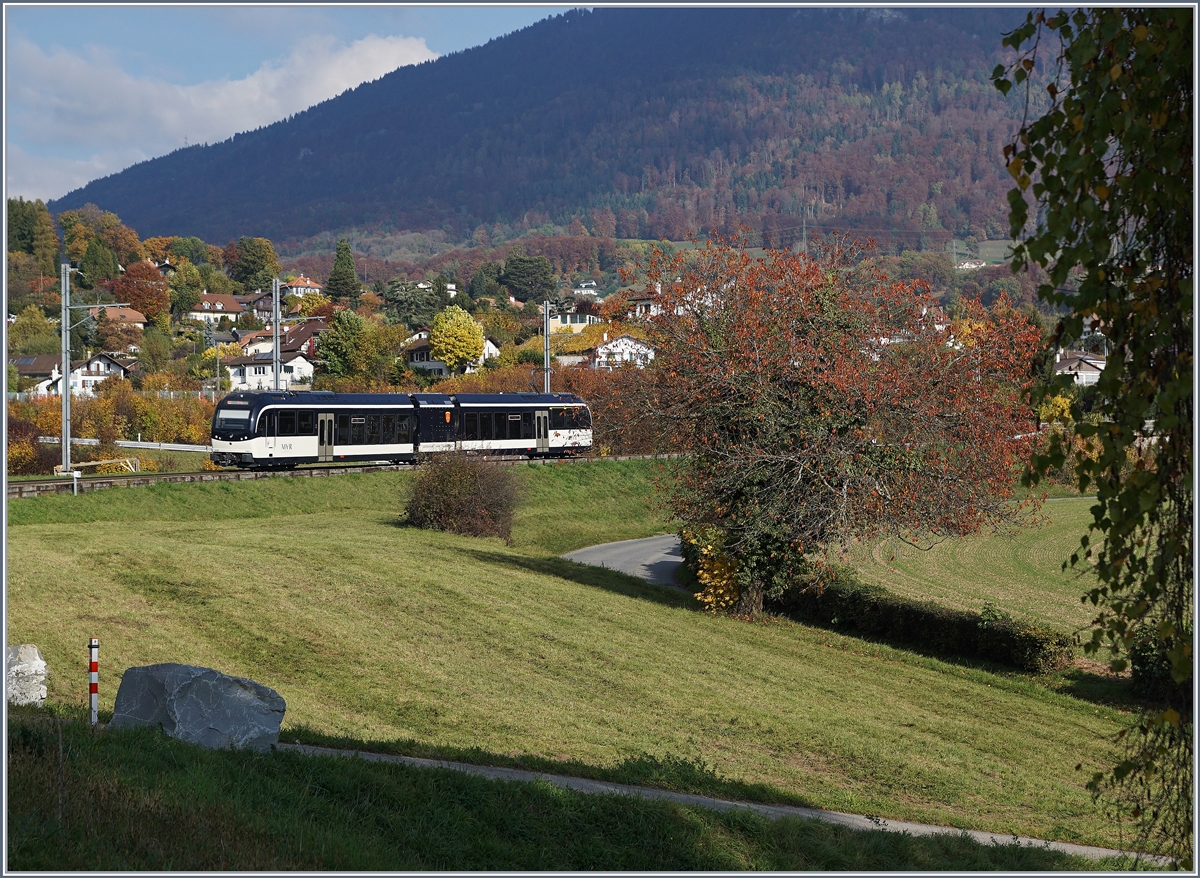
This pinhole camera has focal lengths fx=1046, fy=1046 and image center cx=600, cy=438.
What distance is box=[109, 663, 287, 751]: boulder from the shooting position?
9938mm

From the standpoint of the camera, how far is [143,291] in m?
144

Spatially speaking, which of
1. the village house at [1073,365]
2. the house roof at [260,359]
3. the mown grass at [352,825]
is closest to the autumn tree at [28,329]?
the house roof at [260,359]

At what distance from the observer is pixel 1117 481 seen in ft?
17.1

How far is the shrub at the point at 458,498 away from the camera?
122 ft

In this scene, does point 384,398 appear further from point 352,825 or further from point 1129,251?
point 1129,251

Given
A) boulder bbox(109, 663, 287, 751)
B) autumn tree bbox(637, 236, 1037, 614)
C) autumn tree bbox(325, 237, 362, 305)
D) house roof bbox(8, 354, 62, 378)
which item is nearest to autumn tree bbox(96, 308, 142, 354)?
house roof bbox(8, 354, 62, 378)

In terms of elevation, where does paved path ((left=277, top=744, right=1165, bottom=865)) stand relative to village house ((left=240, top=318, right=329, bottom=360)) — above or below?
below

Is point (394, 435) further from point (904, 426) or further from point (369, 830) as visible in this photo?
point (369, 830)

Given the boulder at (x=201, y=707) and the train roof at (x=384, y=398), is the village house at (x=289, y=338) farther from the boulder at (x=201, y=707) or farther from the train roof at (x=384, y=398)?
the boulder at (x=201, y=707)

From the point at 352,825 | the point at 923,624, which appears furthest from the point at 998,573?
the point at 352,825

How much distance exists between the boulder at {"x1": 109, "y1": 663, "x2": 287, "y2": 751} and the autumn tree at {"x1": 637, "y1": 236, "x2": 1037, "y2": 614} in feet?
49.5

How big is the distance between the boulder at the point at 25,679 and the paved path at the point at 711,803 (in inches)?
123

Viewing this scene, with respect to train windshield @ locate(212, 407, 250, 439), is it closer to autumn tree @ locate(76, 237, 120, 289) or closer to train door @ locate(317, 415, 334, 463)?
train door @ locate(317, 415, 334, 463)

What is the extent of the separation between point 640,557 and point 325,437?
14282mm
